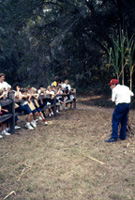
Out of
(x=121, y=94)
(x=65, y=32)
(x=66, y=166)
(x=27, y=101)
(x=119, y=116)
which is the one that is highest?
(x=65, y=32)

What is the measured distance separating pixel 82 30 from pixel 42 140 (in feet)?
36.6

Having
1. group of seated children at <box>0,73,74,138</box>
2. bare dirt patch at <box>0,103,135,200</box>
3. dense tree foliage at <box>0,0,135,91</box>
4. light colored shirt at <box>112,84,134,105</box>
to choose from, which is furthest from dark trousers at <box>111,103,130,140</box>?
dense tree foliage at <box>0,0,135,91</box>

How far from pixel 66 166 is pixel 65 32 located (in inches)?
382

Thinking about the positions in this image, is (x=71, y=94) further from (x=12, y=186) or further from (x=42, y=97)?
(x=12, y=186)

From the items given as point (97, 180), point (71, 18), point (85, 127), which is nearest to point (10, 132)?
point (85, 127)

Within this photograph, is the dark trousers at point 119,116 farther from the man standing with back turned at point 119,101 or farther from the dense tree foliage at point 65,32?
the dense tree foliage at point 65,32

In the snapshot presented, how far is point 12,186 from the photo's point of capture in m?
3.67

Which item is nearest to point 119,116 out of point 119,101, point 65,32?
point 119,101

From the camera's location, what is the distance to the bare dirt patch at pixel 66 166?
3.46 metres

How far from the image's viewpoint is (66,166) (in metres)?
4.44

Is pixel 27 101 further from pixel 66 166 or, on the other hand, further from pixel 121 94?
pixel 66 166

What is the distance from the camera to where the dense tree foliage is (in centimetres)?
1271

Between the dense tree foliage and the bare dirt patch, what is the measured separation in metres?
5.83

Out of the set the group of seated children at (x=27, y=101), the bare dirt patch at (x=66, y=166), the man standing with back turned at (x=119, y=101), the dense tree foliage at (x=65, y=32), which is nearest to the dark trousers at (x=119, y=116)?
the man standing with back turned at (x=119, y=101)
